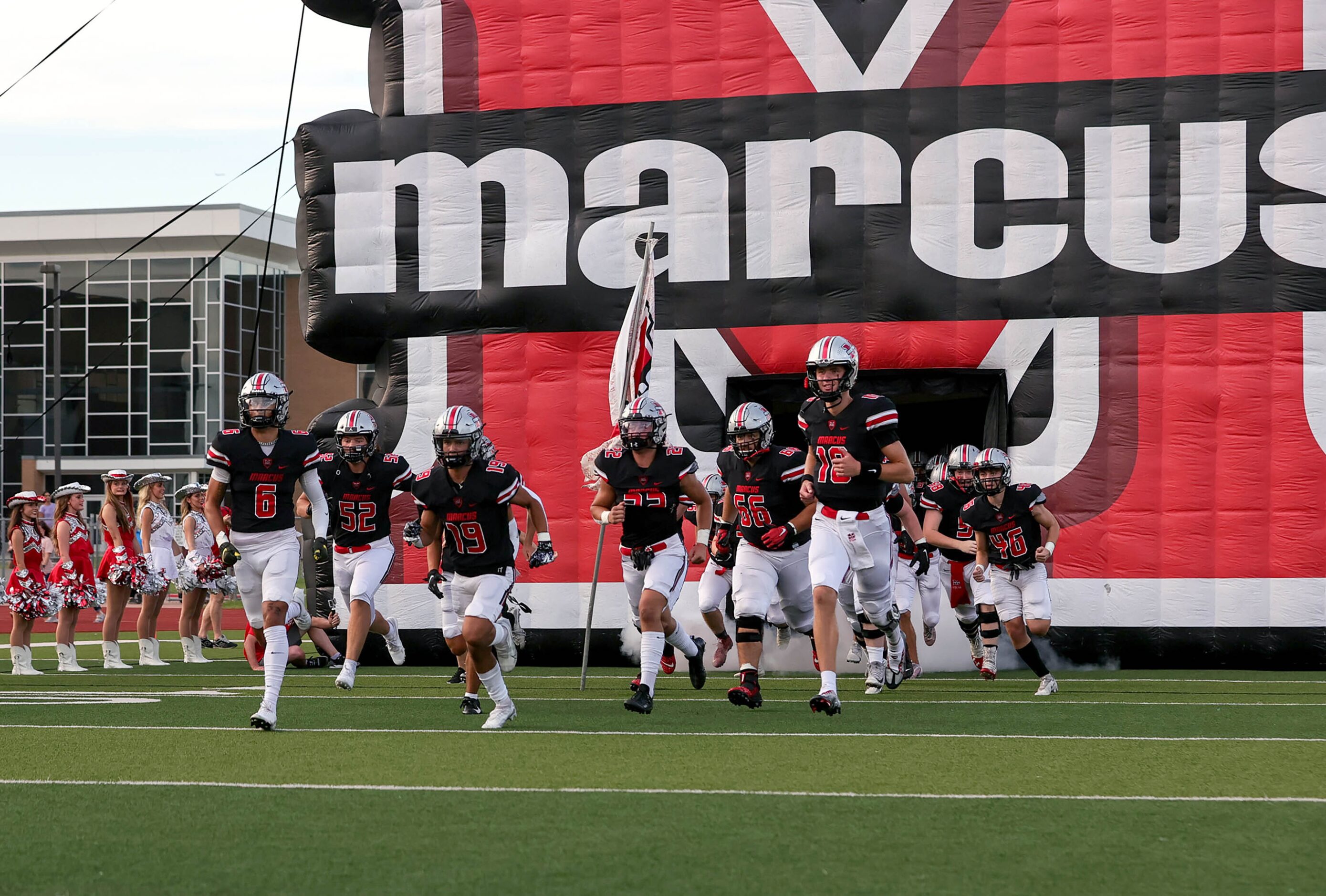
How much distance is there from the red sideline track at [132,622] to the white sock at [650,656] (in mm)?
11991

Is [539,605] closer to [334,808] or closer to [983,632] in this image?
[983,632]

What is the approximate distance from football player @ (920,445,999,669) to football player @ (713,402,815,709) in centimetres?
211

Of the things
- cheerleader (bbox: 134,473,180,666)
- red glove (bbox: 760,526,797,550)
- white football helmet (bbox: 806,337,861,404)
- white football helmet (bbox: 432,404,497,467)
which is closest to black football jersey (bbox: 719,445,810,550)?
red glove (bbox: 760,526,797,550)

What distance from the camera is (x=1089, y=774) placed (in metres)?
6.39

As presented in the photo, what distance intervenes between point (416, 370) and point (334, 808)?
9.09 metres

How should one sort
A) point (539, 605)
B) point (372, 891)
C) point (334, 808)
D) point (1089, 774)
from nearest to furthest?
point (372, 891)
point (334, 808)
point (1089, 774)
point (539, 605)

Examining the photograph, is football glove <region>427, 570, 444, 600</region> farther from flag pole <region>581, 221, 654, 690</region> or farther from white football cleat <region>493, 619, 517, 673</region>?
flag pole <region>581, 221, 654, 690</region>

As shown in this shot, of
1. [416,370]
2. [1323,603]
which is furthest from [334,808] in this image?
[1323,603]

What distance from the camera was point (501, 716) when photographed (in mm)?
8445

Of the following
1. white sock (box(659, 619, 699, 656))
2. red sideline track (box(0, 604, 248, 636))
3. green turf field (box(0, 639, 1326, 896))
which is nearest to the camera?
green turf field (box(0, 639, 1326, 896))

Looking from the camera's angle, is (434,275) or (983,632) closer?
(983,632)

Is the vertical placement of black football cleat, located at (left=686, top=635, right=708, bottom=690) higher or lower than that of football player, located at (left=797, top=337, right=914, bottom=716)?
lower

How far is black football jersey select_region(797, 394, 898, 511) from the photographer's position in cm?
936

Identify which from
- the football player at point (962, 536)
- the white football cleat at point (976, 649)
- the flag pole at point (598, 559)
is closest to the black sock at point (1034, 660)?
the football player at point (962, 536)
